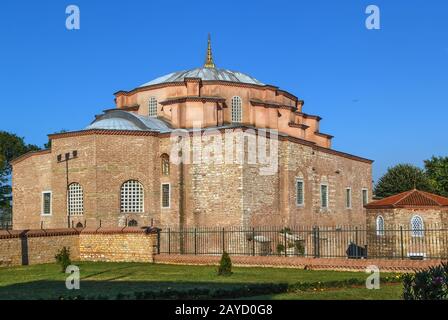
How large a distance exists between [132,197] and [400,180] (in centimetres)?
2864

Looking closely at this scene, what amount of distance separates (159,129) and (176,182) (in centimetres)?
371

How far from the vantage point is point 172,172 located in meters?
27.9

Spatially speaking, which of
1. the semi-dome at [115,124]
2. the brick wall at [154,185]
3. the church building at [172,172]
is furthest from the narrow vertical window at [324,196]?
the semi-dome at [115,124]

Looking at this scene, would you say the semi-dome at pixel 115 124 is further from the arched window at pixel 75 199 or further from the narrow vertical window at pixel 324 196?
the narrow vertical window at pixel 324 196

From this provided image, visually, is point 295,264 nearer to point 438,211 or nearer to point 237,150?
point 237,150

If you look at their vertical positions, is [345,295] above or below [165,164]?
below

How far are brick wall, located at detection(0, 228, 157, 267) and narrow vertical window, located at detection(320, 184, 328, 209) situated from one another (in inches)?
584

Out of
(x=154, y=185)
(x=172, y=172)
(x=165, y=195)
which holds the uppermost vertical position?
(x=172, y=172)

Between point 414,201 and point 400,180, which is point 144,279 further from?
point 400,180

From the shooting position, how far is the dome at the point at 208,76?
34.2 meters

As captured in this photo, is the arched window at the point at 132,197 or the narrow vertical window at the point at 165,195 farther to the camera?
the narrow vertical window at the point at 165,195

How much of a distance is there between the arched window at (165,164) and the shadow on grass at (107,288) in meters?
13.4

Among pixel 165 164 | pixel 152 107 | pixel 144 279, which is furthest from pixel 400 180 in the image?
pixel 144 279
